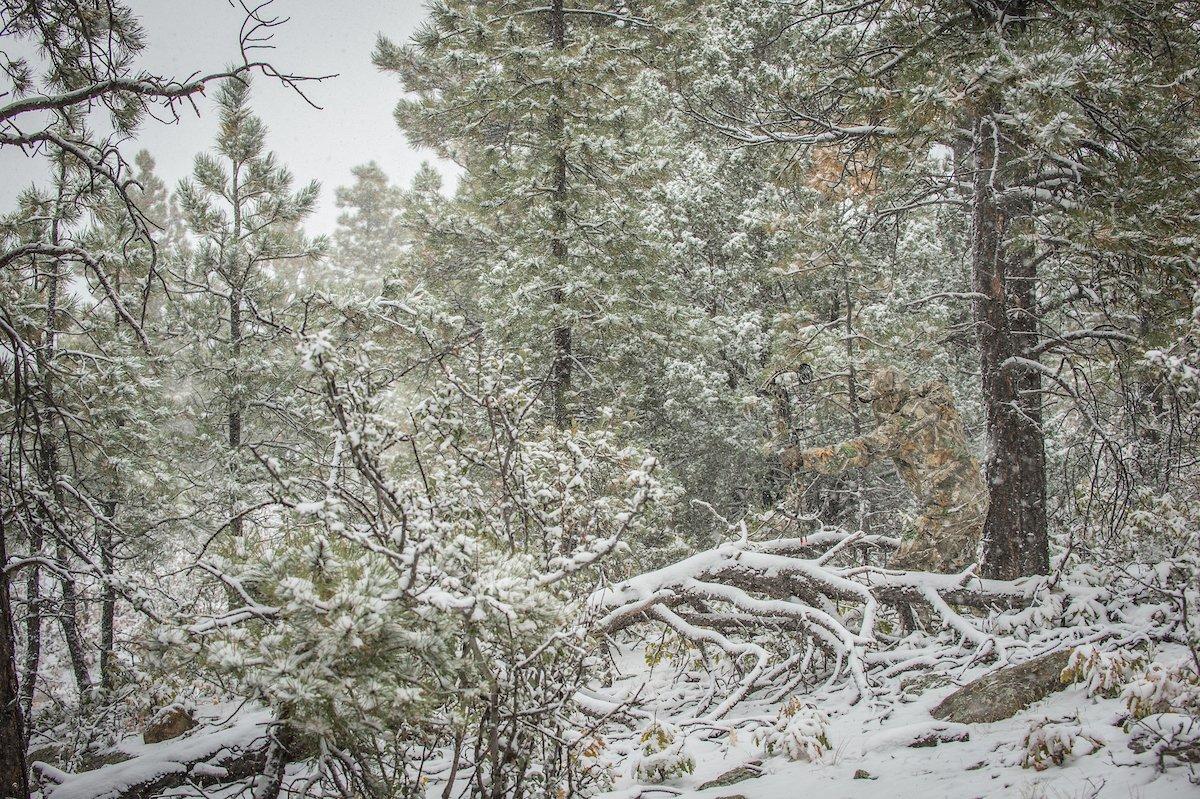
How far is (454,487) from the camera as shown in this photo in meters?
4.47

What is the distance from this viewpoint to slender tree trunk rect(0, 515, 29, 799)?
291 centimetres

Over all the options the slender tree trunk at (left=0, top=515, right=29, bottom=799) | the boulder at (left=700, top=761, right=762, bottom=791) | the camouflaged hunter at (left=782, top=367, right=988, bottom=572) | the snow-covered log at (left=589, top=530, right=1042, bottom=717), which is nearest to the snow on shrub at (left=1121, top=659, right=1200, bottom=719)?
the snow-covered log at (left=589, top=530, right=1042, bottom=717)

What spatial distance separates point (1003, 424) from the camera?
609cm

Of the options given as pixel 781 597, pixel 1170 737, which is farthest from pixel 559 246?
pixel 1170 737

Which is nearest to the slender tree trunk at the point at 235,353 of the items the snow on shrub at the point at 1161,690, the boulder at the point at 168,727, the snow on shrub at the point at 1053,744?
the boulder at the point at 168,727

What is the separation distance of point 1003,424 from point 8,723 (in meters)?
Result: 7.30

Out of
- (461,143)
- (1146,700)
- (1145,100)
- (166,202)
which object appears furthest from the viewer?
(166,202)

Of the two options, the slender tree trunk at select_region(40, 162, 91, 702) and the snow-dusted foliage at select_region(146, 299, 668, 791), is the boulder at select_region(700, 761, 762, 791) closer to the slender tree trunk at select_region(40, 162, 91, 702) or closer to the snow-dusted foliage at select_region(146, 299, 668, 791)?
the snow-dusted foliage at select_region(146, 299, 668, 791)

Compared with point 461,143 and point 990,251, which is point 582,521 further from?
point 461,143

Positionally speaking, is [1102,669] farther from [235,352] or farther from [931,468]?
[235,352]

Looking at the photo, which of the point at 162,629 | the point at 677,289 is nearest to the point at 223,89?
the point at 677,289

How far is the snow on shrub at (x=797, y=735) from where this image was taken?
13.0ft

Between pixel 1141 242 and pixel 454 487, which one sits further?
pixel 1141 242

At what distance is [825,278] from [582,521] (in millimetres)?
9291
